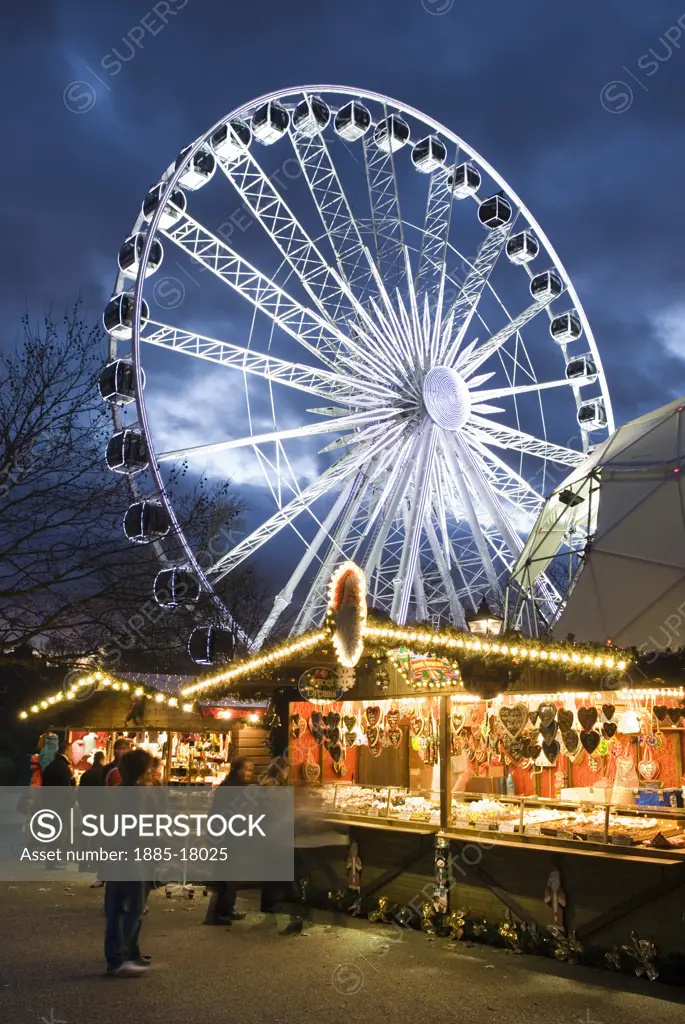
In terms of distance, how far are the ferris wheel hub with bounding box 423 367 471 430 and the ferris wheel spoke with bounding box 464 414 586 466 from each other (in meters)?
0.70

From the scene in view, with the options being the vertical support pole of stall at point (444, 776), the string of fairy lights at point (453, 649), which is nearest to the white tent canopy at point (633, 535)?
the vertical support pole of stall at point (444, 776)

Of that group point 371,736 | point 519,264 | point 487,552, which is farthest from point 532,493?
point 371,736

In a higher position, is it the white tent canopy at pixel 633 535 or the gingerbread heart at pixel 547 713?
the white tent canopy at pixel 633 535

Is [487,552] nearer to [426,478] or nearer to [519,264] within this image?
[426,478]

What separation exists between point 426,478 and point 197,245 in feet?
24.5

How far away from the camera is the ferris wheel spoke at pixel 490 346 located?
22953 mm

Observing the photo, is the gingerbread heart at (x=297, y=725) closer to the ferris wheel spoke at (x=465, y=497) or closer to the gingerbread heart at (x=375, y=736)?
the gingerbread heart at (x=375, y=736)

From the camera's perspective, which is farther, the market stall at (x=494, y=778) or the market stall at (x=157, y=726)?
the market stall at (x=157, y=726)

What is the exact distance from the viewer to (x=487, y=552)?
22281 millimetres

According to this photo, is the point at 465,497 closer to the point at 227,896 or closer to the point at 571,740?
the point at 571,740

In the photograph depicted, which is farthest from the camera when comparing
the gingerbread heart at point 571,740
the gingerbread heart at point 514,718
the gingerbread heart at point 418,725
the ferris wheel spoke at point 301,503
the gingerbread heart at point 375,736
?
the ferris wheel spoke at point 301,503

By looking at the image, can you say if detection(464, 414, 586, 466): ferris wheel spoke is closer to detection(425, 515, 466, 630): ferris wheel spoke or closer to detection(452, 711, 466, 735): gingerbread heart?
detection(425, 515, 466, 630): ferris wheel spoke

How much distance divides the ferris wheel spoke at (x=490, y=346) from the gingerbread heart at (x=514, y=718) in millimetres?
13757

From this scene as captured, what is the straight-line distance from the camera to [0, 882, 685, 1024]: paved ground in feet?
21.1
